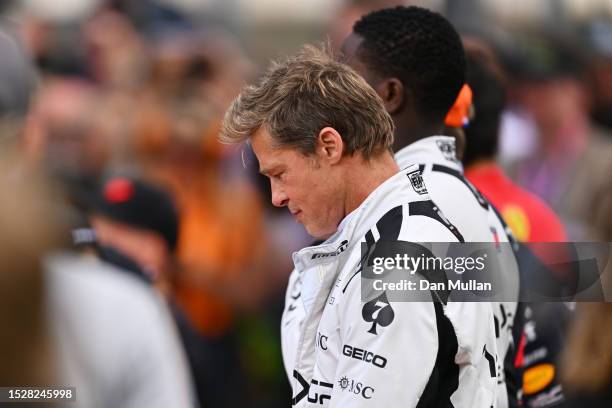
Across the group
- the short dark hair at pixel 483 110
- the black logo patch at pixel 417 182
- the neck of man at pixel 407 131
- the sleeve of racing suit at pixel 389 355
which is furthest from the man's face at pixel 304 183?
the short dark hair at pixel 483 110

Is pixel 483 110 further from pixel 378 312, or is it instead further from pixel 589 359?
pixel 378 312

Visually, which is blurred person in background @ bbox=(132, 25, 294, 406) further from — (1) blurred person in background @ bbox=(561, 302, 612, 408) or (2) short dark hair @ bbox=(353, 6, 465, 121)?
(2) short dark hair @ bbox=(353, 6, 465, 121)

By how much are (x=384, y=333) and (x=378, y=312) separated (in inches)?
2.0

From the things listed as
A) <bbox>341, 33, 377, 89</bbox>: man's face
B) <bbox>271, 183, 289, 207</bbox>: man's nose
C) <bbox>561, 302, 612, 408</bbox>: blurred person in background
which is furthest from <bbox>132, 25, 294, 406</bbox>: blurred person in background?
<bbox>271, 183, 289, 207</bbox>: man's nose

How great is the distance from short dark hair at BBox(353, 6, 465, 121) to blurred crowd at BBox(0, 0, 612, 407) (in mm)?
502

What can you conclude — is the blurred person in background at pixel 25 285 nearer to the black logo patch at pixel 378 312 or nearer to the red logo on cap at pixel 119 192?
the black logo patch at pixel 378 312

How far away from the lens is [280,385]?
5.53m

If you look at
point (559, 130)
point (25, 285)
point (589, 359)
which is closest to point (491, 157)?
point (589, 359)

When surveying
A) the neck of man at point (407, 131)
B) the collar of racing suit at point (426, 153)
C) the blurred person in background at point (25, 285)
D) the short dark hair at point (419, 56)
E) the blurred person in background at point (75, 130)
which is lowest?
the blurred person in background at point (25, 285)

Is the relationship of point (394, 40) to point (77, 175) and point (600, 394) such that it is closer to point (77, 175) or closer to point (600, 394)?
point (600, 394)

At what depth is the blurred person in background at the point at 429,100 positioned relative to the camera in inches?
114

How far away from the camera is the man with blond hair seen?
2371 mm

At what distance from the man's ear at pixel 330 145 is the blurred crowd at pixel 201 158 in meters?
0.38

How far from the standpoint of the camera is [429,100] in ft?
9.77
